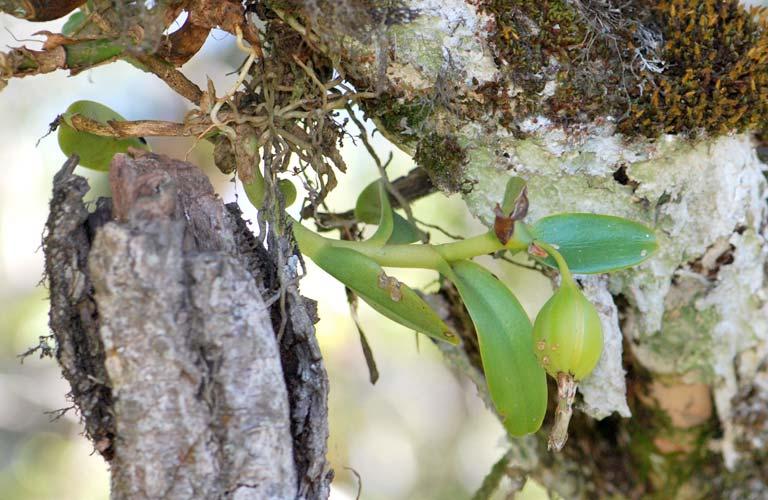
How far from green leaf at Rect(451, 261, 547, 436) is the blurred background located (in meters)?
1.02

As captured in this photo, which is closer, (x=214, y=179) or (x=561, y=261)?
(x=561, y=261)

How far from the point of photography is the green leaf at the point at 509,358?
0.71 m

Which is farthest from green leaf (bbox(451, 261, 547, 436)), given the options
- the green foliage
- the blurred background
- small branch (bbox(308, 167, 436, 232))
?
the blurred background

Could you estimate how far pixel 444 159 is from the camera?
0.78 metres

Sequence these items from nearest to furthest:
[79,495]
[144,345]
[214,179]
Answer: [144,345] → [79,495] → [214,179]

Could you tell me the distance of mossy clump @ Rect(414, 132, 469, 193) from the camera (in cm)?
78

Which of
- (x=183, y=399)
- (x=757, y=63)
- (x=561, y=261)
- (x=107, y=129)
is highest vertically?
(x=757, y=63)

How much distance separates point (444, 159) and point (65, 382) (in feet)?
4.34

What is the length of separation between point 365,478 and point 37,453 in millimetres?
912

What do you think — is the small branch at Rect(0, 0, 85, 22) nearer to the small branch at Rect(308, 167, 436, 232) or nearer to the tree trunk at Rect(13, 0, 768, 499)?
the tree trunk at Rect(13, 0, 768, 499)

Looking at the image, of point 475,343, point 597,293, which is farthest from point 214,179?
point 597,293

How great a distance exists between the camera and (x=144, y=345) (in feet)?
1.67

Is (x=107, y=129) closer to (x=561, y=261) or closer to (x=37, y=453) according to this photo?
(x=561, y=261)

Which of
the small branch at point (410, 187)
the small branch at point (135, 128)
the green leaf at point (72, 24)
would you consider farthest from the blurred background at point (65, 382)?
the small branch at point (135, 128)
